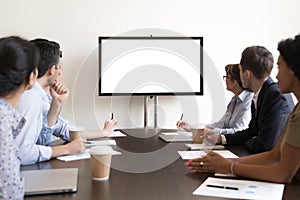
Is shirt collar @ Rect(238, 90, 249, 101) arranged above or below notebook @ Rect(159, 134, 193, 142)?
above

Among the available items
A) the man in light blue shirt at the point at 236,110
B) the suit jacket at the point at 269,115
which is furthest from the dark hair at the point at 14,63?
the man in light blue shirt at the point at 236,110

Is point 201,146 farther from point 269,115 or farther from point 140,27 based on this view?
point 140,27

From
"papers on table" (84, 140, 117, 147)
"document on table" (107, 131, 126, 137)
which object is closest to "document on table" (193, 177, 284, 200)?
"papers on table" (84, 140, 117, 147)

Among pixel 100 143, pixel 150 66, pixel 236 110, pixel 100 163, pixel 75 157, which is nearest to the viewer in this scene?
pixel 100 163

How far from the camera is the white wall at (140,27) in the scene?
11.2 ft

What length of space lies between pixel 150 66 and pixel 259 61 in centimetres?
150

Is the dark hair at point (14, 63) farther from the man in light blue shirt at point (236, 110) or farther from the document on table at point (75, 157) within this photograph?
the man in light blue shirt at point (236, 110)

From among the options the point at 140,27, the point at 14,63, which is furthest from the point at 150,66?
the point at 14,63

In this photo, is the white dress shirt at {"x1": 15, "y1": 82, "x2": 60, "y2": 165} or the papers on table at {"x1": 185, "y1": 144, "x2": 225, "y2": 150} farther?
the papers on table at {"x1": 185, "y1": 144, "x2": 225, "y2": 150}

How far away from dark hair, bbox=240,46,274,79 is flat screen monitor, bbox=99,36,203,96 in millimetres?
1370

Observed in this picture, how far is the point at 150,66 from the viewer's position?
3.42 metres

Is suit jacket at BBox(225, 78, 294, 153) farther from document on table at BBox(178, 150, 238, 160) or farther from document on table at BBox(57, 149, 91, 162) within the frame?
document on table at BBox(57, 149, 91, 162)

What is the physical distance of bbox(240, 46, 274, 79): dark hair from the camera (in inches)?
80.7

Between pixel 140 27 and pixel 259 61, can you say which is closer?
pixel 259 61
